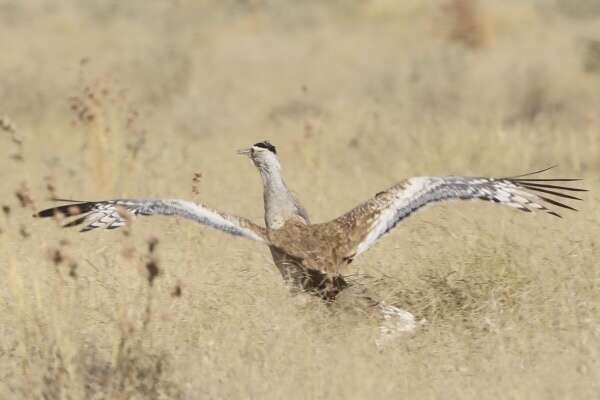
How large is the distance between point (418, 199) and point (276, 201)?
0.79 metres

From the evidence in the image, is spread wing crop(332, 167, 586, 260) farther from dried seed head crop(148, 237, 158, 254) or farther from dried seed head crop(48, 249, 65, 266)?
dried seed head crop(48, 249, 65, 266)

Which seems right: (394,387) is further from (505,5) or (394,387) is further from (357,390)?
(505,5)

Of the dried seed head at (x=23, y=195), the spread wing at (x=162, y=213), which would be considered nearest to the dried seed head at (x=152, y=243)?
the dried seed head at (x=23, y=195)

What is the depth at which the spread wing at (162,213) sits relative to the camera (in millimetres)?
5973

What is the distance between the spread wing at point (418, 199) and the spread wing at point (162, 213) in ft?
1.54

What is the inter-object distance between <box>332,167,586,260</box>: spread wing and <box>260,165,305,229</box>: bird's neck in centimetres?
31

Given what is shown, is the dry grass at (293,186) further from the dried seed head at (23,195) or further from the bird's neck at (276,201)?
the bird's neck at (276,201)

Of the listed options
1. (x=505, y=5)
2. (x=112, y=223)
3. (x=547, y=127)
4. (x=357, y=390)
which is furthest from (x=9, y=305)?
(x=505, y=5)

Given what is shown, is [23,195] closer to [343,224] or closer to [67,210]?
[67,210]

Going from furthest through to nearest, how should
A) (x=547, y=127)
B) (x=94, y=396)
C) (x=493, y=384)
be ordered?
1. (x=547, y=127)
2. (x=493, y=384)
3. (x=94, y=396)

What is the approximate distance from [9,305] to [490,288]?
2.43m

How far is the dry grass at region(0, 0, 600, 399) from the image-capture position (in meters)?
5.41

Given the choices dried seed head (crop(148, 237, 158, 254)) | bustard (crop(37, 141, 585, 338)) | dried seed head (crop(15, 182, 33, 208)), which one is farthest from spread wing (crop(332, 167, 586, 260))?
dried seed head (crop(148, 237, 158, 254))

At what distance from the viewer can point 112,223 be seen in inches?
247
